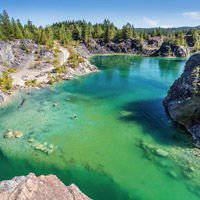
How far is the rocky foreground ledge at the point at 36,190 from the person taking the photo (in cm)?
1571

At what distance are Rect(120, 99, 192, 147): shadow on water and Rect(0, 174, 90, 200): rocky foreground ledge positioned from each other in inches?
950

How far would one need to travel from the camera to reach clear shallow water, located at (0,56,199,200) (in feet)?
91.7

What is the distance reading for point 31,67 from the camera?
290 ft

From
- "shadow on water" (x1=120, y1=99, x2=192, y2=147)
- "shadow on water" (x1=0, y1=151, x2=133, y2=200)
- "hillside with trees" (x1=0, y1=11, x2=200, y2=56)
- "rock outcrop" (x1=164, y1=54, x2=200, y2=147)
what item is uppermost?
"hillside with trees" (x1=0, y1=11, x2=200, y2=56)

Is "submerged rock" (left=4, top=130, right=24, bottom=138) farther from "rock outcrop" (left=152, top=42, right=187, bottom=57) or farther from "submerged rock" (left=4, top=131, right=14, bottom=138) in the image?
"rock outcrop" (left=152, top=42, right=187, bottom=57)

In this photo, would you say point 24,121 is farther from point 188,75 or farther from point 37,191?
point 188,75

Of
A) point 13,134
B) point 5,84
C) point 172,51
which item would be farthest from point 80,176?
point 172,51

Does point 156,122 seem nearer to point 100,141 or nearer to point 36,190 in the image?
point 100,141

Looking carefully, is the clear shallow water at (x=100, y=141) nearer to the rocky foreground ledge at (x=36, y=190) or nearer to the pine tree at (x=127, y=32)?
the rocky foreground ledge at (x=36, y=190)

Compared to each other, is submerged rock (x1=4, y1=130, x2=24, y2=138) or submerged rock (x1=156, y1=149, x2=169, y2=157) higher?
submerged rock (x1=4, y1=130, x2=24, y2=138)

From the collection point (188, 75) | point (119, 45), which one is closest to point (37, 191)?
point (188, 75)

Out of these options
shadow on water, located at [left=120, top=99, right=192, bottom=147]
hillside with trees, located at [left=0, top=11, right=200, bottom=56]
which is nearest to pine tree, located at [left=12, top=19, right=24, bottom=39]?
hillside with trees, located at [left=0, top=11, right=200, bottom=56]

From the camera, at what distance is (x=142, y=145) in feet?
119

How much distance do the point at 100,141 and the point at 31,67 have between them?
62508 mm
